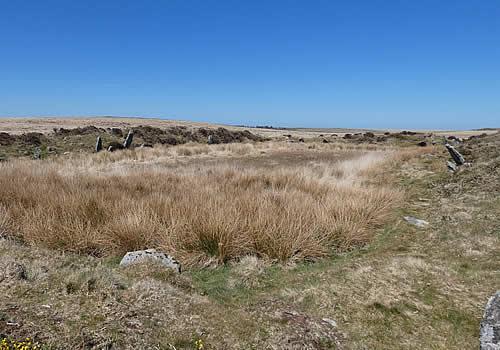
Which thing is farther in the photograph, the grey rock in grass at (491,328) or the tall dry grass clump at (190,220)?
the tall dry grass clump at (190,220)

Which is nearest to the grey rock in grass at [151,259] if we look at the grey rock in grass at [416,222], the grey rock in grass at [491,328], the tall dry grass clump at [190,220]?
the tall dry grass clump at [190,220]

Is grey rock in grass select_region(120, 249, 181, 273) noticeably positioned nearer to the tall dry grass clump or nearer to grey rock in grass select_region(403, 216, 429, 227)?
the tall dry grass clump

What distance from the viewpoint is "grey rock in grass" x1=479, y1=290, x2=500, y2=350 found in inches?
108

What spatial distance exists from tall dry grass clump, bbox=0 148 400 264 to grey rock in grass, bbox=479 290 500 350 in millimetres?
2255

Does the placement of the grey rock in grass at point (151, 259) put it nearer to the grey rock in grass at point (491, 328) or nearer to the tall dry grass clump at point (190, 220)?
the tall dry grass clump at point (190, 220)

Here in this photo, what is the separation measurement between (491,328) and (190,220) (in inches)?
151

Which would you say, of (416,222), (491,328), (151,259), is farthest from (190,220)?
(416,222)

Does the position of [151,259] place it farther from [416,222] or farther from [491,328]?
[416,222]

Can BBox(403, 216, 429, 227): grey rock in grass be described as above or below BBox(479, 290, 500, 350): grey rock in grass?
below

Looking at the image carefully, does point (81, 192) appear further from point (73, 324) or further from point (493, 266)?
point (493, 266)

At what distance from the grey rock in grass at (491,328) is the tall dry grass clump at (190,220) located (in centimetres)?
225

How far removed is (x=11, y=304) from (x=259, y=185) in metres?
6.22

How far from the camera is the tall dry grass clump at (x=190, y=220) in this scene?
485 cm

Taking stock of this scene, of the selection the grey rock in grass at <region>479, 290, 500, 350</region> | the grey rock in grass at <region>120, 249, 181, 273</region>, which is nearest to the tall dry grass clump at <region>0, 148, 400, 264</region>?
the grey rock in grass at <region>120, 249, 181, 273</region>
